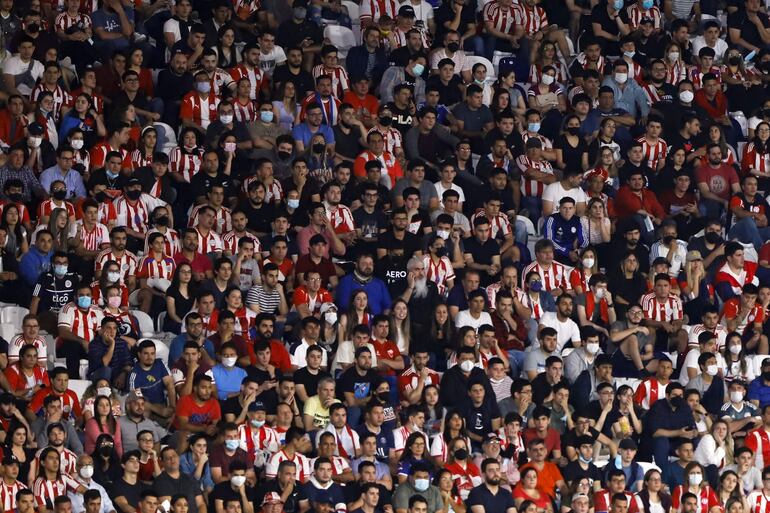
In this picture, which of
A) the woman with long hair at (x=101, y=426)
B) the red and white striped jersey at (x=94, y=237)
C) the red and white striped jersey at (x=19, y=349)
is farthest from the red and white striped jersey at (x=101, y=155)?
the woman with long hair at (x=101, y=426)

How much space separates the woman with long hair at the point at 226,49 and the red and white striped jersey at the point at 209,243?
2663mm

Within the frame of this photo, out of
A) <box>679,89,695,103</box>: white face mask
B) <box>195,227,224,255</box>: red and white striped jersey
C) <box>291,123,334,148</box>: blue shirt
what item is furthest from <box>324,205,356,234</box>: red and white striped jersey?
<box>679,89,695,103</box>: white face mask

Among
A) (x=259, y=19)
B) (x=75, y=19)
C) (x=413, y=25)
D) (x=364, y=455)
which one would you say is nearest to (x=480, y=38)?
(x=413, y=25)

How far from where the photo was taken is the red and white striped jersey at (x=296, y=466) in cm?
1686

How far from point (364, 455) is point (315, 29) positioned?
5.82 meters

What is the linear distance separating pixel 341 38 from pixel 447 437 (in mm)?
5838

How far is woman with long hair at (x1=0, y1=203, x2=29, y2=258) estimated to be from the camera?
60.1 ft

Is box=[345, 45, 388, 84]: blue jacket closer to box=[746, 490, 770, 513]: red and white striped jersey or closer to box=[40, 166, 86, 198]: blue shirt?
box=[40, 166, 86, 198]: blue shirt

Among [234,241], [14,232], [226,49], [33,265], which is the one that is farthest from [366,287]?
[226,49]

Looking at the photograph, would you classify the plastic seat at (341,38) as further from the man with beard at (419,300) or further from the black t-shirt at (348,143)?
the man with beard at (419,300)

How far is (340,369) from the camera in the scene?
59.2 feet

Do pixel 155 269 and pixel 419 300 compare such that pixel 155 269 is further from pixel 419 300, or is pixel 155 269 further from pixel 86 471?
pixel 86 471

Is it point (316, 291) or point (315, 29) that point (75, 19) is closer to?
point (315, 29)

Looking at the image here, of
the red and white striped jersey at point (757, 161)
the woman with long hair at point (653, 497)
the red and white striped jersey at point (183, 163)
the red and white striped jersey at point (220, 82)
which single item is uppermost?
the red and white striped jersey at point (220, 82)
